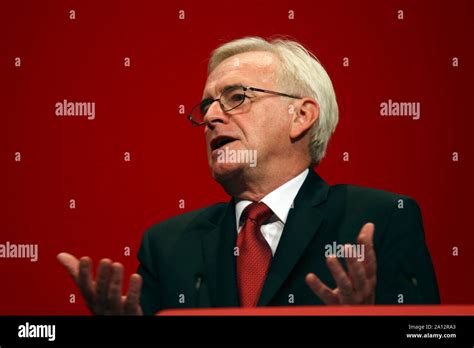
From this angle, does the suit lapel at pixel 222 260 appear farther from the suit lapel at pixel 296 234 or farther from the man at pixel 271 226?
the suit lapel at pixel 296 234

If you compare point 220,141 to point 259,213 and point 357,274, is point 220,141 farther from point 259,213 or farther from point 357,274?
point 357,274

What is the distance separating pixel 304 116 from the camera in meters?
2.92

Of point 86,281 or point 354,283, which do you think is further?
point 86,281

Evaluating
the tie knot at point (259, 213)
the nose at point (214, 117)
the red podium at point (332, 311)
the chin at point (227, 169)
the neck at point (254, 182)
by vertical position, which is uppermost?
the nose at point (214, 117)

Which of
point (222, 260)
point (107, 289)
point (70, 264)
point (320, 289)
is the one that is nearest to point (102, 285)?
point (107, 289)

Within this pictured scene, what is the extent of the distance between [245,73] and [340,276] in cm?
102

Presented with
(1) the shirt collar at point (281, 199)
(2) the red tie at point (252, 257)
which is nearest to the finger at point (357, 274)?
(2) the red tie at point (252, 257)

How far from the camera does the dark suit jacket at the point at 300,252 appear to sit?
2.47 metres

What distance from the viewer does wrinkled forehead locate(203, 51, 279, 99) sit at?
9.45 ft

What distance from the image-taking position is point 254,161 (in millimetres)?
2803

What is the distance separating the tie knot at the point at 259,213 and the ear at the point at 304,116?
344 mm
